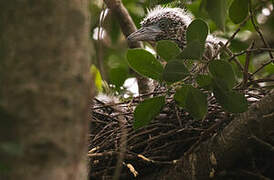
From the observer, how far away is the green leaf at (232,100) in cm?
182

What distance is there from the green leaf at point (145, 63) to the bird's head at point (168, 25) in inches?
48.0

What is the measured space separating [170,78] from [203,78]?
5.4 inches

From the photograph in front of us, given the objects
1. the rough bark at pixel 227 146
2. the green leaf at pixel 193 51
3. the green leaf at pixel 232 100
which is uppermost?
the green leaf at pixel 193 51

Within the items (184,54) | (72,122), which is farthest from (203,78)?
(72,122)

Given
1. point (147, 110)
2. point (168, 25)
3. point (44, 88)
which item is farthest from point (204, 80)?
point (168, 25)

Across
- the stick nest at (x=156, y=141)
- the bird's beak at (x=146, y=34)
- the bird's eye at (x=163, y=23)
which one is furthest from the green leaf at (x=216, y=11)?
the bird's eye at (x=163, y=23)

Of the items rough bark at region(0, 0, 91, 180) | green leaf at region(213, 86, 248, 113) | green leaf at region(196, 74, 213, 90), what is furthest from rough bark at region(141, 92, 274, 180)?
rough bark at region(0, 0, 91, 180)

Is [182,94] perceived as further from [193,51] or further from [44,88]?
[44,88]

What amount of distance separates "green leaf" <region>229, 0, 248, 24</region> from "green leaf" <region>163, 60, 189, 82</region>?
41 cm

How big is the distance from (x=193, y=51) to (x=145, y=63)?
1.20 feet

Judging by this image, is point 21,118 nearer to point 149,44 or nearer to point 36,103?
point 36,103

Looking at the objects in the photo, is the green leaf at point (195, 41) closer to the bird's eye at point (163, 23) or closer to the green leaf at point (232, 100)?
the green leaf at point (232, 100)

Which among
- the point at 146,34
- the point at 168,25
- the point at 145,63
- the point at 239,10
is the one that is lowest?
the point at 145,63

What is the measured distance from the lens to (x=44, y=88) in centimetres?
102
